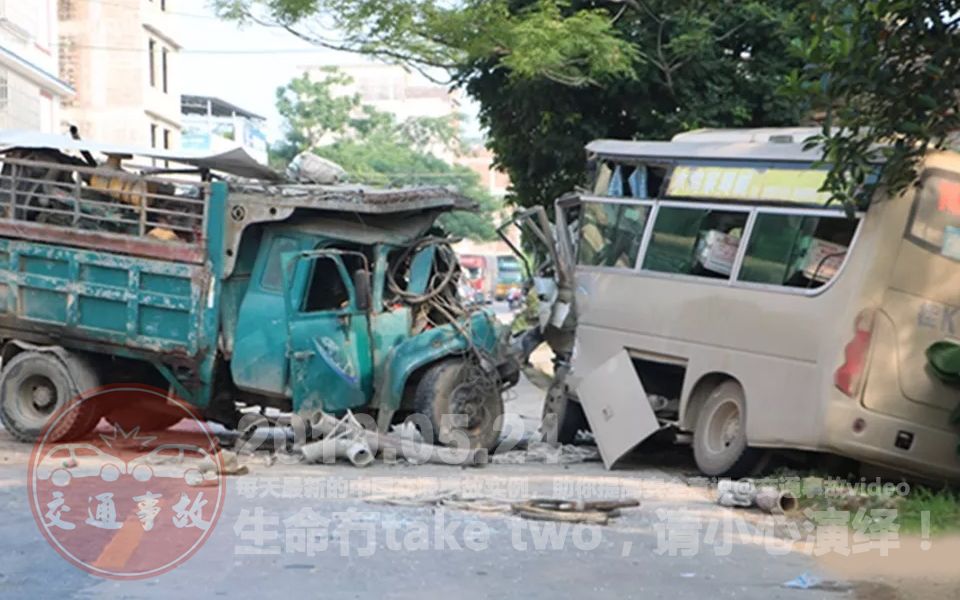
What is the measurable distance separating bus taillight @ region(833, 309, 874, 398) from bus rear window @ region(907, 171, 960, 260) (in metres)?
0.68

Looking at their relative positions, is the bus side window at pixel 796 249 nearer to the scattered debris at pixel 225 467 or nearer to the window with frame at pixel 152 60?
the scattered debris at pixel 225 467

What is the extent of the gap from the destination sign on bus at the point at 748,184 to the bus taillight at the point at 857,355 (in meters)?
1.06

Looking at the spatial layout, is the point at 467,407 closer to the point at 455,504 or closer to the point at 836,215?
the point at 455,504

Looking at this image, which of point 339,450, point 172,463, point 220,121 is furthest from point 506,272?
point 172,463

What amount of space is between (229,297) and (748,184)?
4576mm

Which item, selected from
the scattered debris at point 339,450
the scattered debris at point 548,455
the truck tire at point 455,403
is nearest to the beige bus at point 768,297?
the scattered debris at point 548,455

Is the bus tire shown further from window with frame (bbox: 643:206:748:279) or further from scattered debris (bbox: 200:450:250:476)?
scattered debris (bbox: 200:450:250:476)

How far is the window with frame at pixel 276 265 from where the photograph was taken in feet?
37.1

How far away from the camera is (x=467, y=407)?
1159 centimetres

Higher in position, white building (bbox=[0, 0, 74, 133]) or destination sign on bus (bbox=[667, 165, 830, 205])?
white building (bbox=[0, 0, 74, 133])

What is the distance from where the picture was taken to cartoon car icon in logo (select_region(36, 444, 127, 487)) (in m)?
9.84

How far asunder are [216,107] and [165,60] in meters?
12.4

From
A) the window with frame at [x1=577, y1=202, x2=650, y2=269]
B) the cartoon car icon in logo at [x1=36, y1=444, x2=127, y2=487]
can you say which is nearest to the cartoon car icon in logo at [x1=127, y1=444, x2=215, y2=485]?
the cartoon car icon in logo at [x1=36, y1=444, x2=127, y2=487]

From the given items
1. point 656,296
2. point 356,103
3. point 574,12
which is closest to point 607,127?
point 574,12
